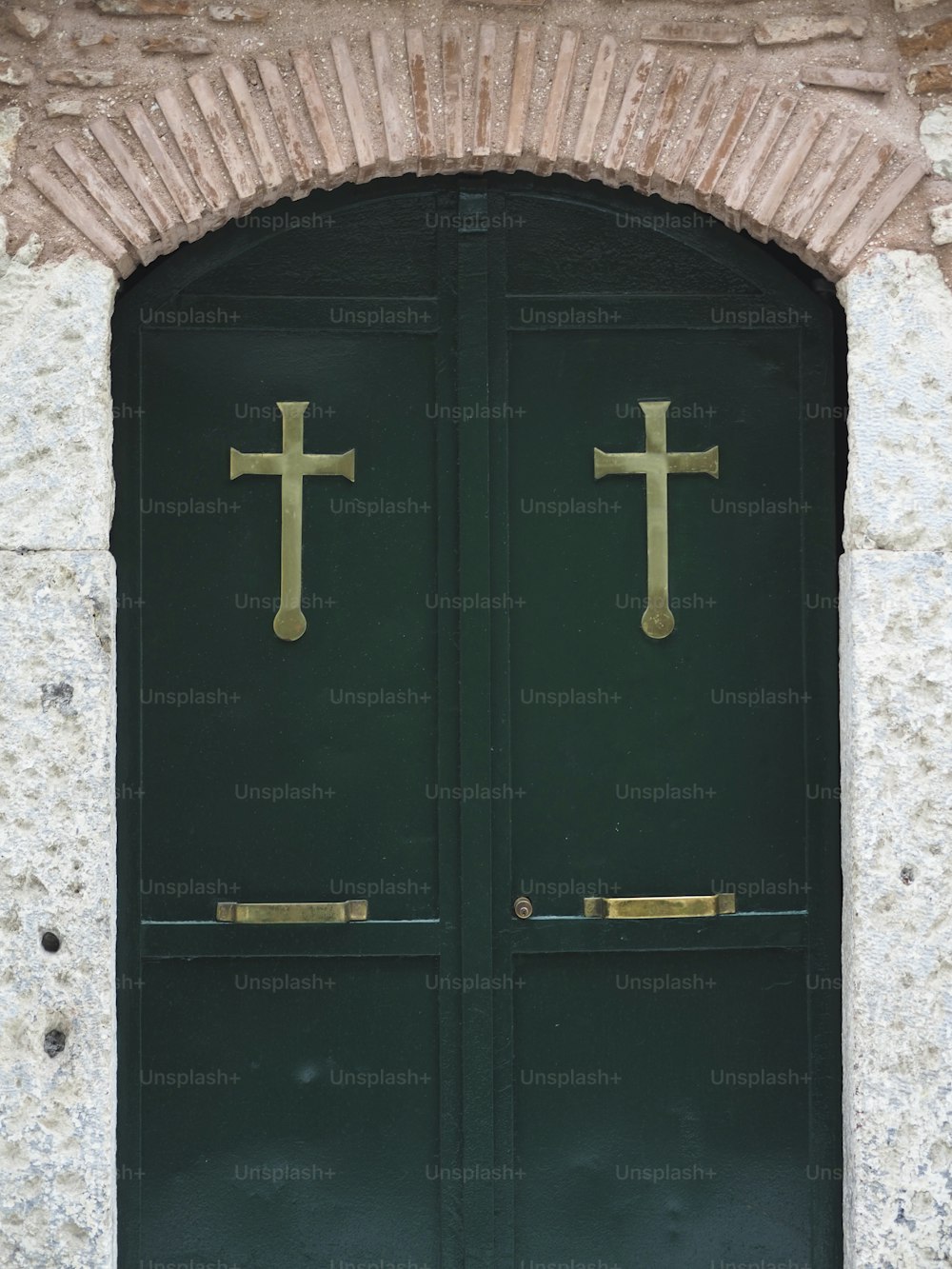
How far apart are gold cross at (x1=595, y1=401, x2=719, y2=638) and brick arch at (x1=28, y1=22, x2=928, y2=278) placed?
562 millimetres

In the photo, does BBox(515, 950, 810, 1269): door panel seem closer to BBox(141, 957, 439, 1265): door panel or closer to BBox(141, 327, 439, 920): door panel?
BBox(141, 957, 439, 1265): door panel

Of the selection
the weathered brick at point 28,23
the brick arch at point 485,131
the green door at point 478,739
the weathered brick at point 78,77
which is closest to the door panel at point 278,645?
the green door at point 478,739

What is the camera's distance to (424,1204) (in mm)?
3217

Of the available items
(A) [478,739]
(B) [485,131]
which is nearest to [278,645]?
(A) [478,739]

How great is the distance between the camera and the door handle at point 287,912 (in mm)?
3189

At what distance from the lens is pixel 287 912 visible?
126 inches

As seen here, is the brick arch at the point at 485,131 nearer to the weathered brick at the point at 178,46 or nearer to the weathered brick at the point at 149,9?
the weathered brick at the point at 178,46

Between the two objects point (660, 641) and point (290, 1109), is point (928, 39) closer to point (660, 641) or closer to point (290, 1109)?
point (660, 641)

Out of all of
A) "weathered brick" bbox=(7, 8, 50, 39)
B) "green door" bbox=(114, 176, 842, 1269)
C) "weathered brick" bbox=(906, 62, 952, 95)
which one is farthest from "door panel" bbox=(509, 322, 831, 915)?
"weathered brick" bbox=(7, 8, 50, 39)

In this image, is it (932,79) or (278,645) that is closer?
(932,79)

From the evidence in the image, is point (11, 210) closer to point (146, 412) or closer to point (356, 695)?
point (146, 412)

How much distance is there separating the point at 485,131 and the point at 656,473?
0.93m

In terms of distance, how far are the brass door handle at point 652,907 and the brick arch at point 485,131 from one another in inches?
62.5

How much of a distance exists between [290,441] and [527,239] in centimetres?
80
